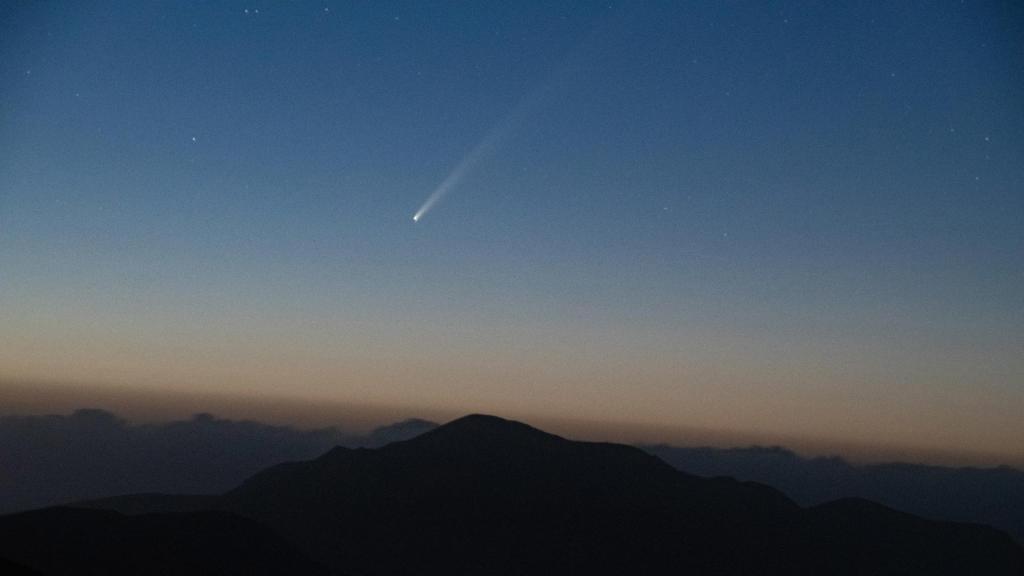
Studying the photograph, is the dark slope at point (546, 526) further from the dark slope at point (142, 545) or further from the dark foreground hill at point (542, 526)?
the dark slope at point (142, 545)

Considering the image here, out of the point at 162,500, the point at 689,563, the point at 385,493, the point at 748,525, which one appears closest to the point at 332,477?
the point at 385,493

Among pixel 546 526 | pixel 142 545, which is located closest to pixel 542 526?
pixel 546 526

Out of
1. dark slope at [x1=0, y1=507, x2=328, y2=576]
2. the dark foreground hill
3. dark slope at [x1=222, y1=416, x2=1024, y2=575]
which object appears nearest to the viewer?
dark slope at [x1=0, y1=507, x2=328, y2=576]

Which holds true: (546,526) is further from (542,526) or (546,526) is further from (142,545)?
(142,545)

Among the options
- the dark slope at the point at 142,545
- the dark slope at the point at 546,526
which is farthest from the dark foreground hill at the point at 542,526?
the dark slope at the point at 142,545

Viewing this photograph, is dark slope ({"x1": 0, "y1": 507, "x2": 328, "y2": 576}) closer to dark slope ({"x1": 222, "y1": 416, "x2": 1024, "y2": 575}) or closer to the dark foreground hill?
the dark foreground hill

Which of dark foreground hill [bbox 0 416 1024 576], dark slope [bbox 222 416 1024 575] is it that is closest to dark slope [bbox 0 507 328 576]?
dark foreground hill [bbox 0 416 1024 576]

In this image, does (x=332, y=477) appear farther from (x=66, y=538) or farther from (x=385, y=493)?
(x=66, y=538)
